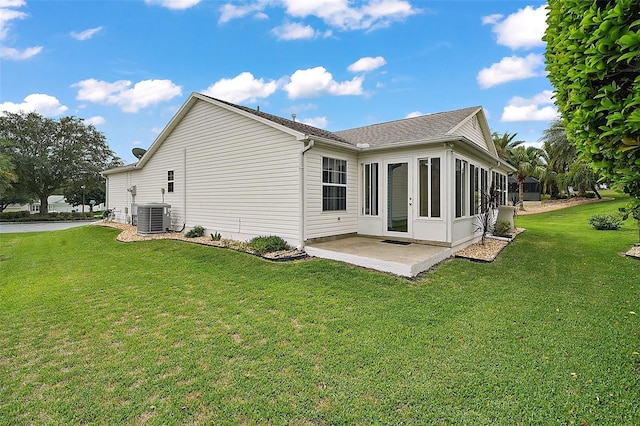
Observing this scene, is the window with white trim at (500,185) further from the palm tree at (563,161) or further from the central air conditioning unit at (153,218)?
the palm tree at (563,161)

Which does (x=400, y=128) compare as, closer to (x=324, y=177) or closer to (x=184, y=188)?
(x=324, y=177)

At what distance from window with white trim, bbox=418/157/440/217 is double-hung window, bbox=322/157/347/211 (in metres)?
2.13

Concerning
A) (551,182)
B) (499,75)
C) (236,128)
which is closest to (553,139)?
(551,182)

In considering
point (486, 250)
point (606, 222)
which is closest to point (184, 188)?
point (486, 250)

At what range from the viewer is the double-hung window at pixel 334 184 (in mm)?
8594

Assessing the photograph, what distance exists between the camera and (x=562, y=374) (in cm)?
284

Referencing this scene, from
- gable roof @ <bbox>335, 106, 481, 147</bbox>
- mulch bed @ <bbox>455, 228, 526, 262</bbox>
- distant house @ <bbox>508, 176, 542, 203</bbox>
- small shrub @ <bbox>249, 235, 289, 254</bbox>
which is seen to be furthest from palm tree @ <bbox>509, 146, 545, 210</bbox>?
small shrub @ <bbox>249, 235, 289, 254</bbox>

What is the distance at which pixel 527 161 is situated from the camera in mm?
29656

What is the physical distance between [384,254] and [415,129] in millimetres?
5098

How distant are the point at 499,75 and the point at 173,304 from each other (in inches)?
643

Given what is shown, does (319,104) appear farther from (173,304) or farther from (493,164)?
(173,304)

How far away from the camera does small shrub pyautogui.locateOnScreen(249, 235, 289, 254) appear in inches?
311

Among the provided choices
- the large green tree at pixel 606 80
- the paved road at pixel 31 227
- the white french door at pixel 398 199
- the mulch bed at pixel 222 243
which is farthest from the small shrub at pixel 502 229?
the paved road at pixel 31 227

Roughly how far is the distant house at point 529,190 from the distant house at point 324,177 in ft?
80.7
